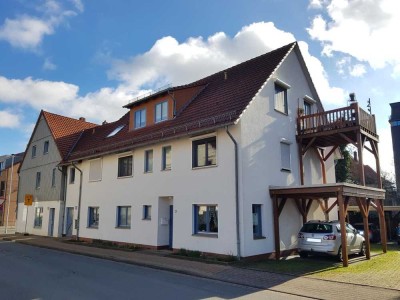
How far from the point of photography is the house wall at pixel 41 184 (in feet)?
84.6

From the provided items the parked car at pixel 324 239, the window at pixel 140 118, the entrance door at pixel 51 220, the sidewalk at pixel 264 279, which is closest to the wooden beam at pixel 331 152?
the parked car at pixel 324 239

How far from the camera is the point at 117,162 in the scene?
67.2ft

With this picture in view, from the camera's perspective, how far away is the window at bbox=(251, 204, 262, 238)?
571 inches

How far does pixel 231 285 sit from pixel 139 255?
6.26 meters

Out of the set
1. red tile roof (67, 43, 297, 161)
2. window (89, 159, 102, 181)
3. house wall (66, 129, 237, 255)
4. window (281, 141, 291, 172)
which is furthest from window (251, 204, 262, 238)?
window (89, 159, 102, 181)

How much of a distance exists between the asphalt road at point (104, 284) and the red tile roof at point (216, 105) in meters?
6.31

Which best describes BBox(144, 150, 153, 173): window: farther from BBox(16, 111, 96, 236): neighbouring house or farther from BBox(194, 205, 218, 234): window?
BBox(16, 111, 96, 236): neighbouring house

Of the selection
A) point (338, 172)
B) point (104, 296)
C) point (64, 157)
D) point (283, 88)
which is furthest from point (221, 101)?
point (338, 172)

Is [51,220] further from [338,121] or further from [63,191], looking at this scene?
[338,121]

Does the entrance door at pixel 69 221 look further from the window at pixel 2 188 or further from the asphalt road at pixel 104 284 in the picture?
the window at pixel 2 188

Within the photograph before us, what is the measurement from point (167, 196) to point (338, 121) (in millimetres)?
8645

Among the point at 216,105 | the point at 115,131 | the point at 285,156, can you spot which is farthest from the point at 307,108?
the point at 115,131

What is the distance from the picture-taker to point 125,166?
65.8 ft

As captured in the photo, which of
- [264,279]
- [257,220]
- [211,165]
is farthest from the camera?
[211,165]
